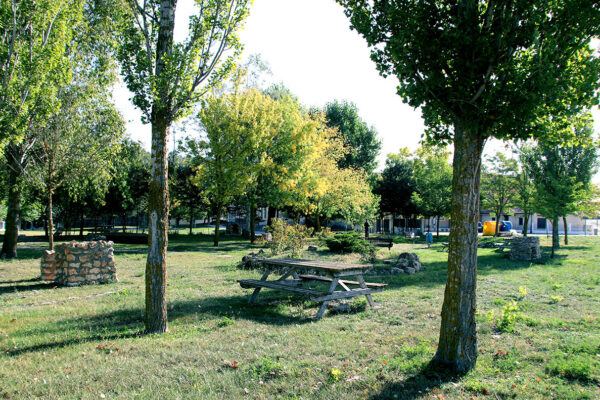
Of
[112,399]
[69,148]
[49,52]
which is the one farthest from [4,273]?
[112,399]

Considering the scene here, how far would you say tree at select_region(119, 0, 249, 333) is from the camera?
5934 mm

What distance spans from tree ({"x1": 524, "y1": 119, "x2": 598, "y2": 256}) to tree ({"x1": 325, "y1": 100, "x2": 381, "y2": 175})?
19.1 meters

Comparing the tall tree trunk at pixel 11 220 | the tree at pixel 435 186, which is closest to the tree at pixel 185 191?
the tall tree trunk at pixel 11 220

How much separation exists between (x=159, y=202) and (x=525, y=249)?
16640 mm

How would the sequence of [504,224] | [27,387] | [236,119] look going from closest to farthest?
[27,387] < [236,119] < [504,224]

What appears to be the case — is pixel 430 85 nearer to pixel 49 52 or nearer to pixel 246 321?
pixel 246 321

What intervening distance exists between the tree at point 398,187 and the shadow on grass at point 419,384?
42.1 metres

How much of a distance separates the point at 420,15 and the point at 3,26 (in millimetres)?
10382

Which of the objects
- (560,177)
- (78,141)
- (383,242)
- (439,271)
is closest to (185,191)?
(78,141)

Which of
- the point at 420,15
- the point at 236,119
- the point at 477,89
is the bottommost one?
the point at 477,89

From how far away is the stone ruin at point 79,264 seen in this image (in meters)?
10.6

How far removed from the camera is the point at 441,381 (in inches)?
165

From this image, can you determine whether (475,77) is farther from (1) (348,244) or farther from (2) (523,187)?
(2) (523,187)

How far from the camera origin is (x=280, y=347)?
208 inches
